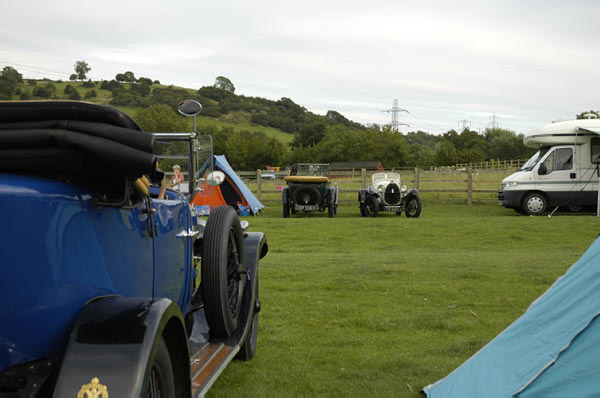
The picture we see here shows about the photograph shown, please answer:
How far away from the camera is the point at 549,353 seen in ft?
9.30

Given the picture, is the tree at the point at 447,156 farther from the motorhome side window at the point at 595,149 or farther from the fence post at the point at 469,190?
the motorhome side window at the point at 595,149

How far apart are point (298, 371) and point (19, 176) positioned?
281cm

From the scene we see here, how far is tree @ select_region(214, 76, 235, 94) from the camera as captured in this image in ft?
394

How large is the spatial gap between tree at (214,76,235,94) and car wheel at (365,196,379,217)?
102886mm

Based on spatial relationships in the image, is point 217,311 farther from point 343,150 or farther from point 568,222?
point 343,150

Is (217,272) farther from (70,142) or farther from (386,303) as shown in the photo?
(386,303)

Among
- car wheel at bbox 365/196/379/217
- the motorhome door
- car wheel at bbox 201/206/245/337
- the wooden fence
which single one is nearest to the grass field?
car wheel at bbox 201/206/245/337

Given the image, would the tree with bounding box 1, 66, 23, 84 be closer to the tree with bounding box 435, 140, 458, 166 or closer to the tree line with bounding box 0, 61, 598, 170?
the tree line with bounding box 0, 61, 598, 170

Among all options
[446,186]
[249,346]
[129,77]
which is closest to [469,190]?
[446,186]

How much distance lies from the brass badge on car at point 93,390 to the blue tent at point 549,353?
1.97m

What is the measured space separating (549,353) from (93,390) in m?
2.15

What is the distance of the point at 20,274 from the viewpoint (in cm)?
180

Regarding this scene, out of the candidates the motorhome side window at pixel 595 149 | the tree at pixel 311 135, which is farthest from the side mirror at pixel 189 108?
the tree at pixel 311 135

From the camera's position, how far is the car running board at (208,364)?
293 cm
